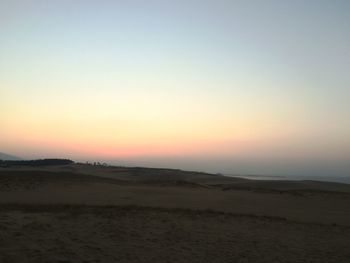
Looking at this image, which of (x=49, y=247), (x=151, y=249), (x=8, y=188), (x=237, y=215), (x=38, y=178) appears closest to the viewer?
(x=49, y=247)

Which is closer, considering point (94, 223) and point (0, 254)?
point (0, 254)

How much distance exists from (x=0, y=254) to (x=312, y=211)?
57.2ft

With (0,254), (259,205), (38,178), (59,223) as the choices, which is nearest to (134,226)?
(59,223)

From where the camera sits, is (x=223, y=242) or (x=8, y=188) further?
(x=8, y=188)

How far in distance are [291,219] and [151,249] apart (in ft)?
31.7

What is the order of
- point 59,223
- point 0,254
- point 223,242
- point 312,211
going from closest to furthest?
1. point 0,254
2. point 223,242
3. point 59,223
4. point 312,211

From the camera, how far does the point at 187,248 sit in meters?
12.8

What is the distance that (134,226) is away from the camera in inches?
604

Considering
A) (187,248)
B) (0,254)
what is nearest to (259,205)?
(187,248)

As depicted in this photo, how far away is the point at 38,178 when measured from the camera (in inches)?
1357

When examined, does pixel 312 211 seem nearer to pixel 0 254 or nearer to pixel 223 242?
pixel 223 242

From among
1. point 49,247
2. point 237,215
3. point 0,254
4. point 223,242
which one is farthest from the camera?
point 237,215

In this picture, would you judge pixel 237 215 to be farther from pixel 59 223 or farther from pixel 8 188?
pixel 8 188

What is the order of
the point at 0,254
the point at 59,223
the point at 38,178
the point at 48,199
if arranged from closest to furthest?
the point at 0,254 → the point at 59,223 → the point at 48,199 → the point at 38,178
